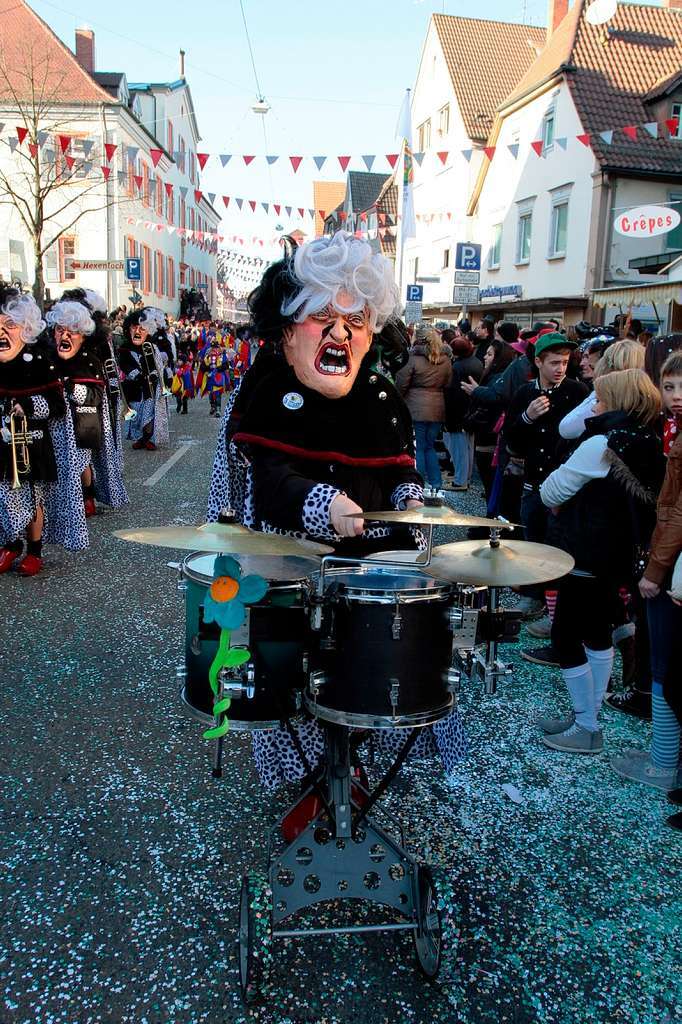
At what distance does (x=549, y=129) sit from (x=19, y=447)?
19.0 metres

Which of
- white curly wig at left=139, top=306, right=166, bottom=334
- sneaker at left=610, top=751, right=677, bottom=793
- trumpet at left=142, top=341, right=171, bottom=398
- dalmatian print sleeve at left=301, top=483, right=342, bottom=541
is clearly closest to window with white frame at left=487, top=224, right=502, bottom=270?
white curly wig at left=139, top=306, right=166, bottom=334

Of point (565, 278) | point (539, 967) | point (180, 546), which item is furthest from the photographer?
point (565, 278)

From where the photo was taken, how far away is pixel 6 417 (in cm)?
563

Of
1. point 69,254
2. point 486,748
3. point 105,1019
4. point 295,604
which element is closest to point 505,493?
point 486,748

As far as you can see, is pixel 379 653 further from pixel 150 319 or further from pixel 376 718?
pixel 150 319

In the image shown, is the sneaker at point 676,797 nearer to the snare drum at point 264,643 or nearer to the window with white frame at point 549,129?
the snare drum at point 264,643

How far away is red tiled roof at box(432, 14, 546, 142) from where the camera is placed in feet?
82.5

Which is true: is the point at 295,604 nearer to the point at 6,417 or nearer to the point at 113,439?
the point at 6,417

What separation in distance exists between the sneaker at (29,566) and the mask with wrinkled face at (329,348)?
4014mm

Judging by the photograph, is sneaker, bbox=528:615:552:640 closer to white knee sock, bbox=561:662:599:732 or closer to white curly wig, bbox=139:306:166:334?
white knee sock, bbox=561:662:599:732

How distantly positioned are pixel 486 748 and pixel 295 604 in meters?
1.80

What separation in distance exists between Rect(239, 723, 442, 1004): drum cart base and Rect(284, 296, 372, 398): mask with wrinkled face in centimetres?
102

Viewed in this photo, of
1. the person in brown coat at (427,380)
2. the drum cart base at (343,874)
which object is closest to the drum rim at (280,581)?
the drum cart base at (343,874)

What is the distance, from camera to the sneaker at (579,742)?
3477mm
